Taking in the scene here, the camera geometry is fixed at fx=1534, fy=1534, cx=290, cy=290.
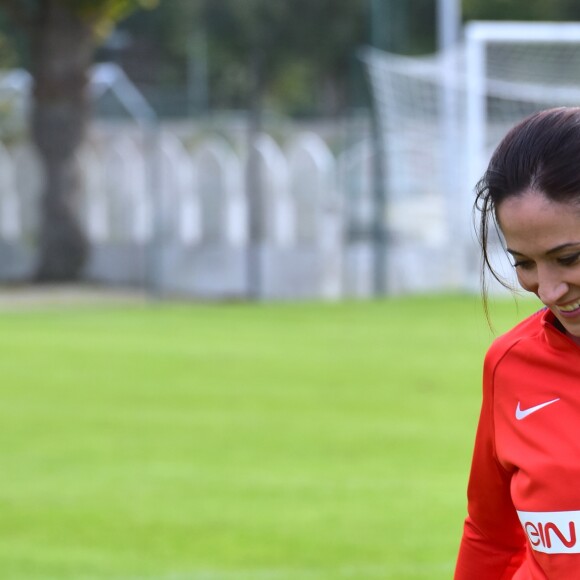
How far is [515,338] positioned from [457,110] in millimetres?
16882

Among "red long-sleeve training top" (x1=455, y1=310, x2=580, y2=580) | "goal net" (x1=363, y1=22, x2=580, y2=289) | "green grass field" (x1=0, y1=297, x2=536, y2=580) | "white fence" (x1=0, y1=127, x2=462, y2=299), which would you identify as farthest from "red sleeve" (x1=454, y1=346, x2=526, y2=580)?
"white fence" (x1=0, y1=127, x2=462, y2=299)

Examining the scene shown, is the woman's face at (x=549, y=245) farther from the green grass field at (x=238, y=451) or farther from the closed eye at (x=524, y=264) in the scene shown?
the green grass field at (x=238, y=451)

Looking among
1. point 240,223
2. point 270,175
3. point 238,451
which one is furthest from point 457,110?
point 238,451

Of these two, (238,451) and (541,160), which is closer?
(541,160)

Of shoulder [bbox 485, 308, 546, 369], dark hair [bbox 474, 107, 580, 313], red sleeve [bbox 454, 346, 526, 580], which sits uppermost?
dark hair [bbox 474, 107, 580, 313]

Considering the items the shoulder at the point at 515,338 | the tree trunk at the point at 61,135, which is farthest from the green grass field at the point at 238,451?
the tree trunk at the point at 61,135

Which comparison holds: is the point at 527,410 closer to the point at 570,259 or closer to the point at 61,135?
the point at 570,259

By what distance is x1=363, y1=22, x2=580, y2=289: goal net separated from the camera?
18.2m

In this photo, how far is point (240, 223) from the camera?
19.5 m

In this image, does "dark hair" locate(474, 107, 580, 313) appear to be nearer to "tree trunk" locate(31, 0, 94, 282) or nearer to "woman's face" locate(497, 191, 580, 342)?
"woman's face" locate(497, 191, 580, 342)

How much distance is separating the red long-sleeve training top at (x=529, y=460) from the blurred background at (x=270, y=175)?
50.1ft

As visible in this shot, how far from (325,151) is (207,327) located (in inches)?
192

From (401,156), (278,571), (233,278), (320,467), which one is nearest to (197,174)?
(233,278)

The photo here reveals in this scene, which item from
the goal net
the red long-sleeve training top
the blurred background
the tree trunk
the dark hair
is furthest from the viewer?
the tree trunk
